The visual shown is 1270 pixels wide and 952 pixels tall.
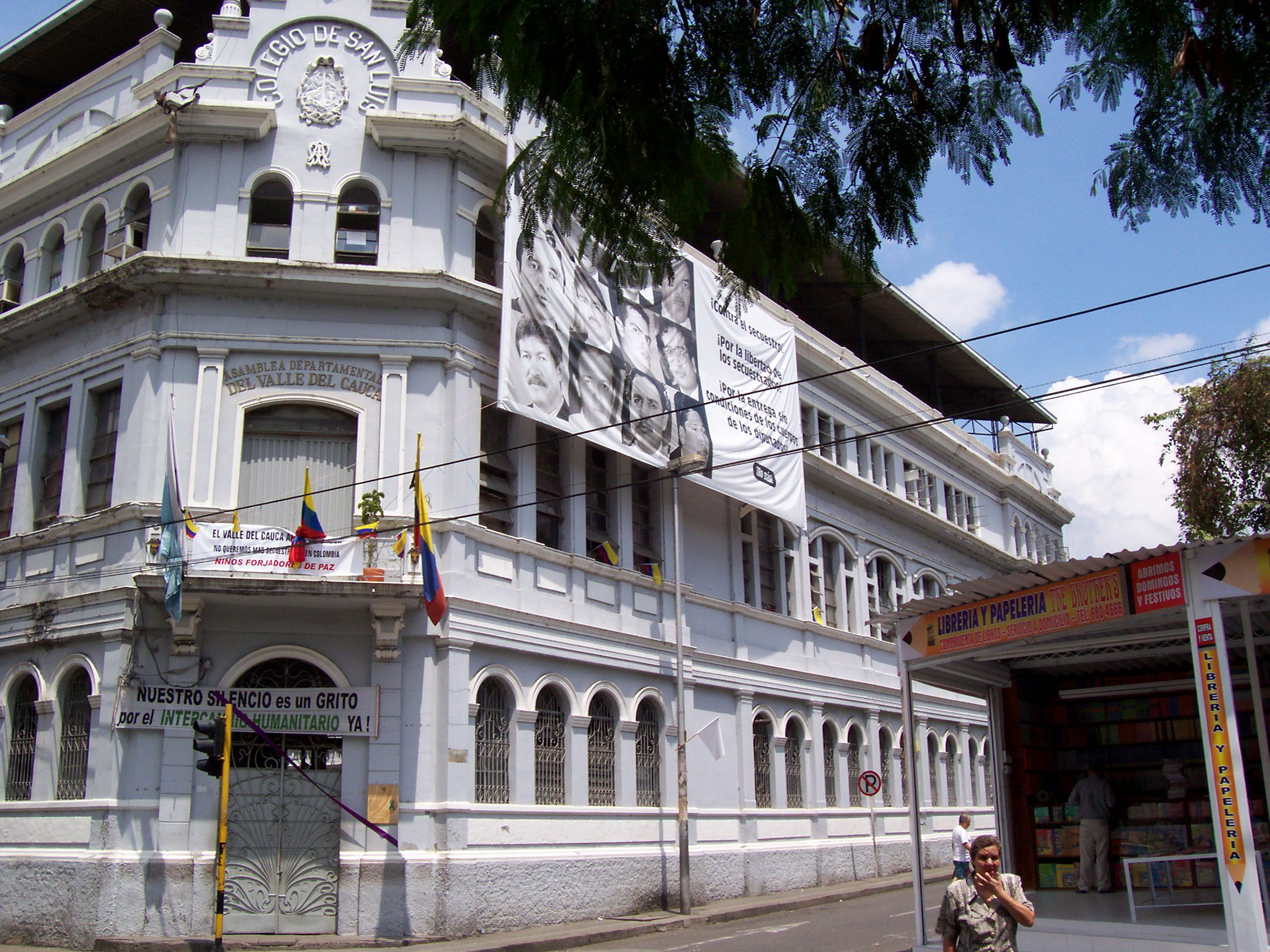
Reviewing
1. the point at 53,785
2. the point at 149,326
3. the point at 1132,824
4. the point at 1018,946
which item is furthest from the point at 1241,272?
the point at 53,785

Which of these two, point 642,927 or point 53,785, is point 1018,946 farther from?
point 53,785

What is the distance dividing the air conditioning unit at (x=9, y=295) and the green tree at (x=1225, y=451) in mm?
20872

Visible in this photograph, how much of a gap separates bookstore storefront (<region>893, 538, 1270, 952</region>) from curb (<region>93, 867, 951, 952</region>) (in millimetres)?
2967

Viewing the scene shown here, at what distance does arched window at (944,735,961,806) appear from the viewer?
31891 mm

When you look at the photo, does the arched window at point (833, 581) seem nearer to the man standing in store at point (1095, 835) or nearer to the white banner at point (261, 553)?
the man standing in store at point (1095, 835)

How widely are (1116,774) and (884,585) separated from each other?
15.1 metres

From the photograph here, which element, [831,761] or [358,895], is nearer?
[358,895]

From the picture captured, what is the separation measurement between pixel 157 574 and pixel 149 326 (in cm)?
411

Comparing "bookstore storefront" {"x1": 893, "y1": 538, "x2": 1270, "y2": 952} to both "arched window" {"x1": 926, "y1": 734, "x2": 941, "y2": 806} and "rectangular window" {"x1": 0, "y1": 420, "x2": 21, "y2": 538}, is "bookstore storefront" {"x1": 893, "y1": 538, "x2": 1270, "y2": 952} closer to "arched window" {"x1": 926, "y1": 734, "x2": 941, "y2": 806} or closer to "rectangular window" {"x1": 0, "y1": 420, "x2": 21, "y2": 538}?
"arched window" {"x1": 926, "y1": 734, "x2": 941, "y2": 806}

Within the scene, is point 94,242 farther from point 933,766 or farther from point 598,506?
point 933,766

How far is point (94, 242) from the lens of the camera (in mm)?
20750

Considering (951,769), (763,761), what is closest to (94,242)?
(763,761)

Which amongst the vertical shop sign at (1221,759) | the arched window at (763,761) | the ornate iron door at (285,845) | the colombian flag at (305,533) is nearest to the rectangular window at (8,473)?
the colombian flag at (305,533)

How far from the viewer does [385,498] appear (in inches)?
715
